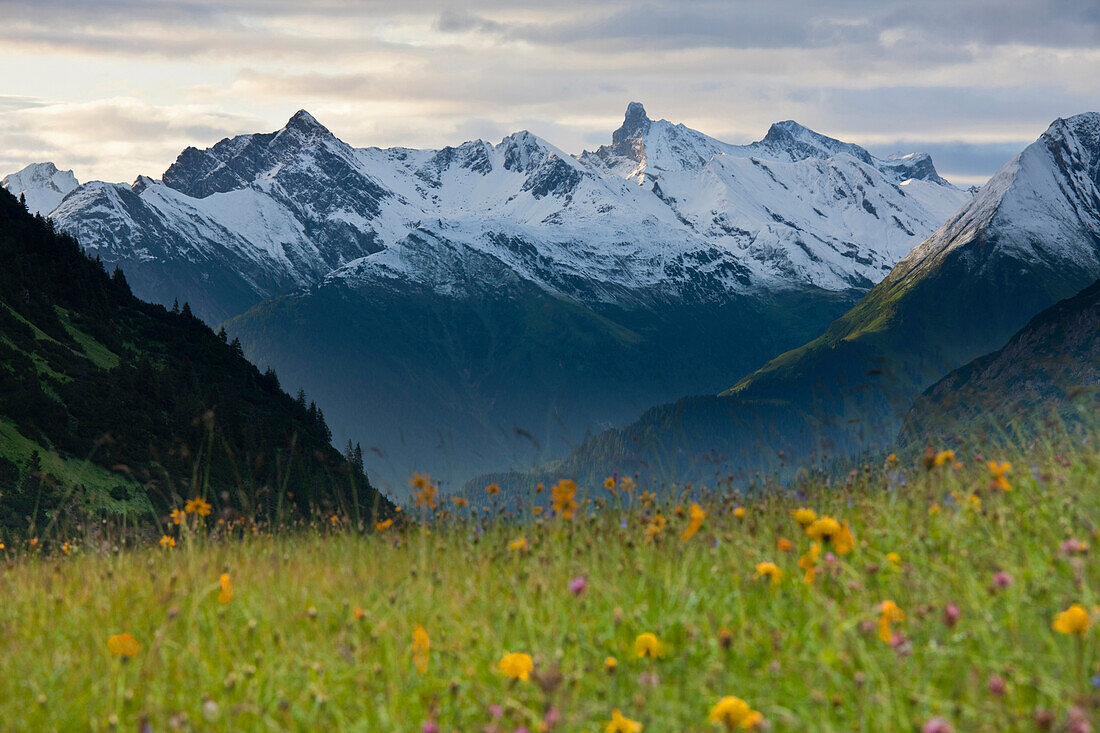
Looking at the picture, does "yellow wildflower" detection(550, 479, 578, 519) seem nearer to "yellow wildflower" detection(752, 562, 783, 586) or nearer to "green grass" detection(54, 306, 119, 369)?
"yellow wildflower" detection(752, 562, 783, 586)

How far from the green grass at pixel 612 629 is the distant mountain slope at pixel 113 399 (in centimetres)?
3076

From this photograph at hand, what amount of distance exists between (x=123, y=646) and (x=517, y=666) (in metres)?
2.91

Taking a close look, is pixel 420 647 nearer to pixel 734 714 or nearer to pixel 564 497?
pixel 734 714

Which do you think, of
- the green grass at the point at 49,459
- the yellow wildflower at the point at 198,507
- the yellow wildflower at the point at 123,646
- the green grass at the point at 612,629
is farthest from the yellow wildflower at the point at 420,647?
the green grass at the point at 49,459

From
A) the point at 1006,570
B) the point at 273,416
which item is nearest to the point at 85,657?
the point at 1006,570

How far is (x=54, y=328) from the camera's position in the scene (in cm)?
8212

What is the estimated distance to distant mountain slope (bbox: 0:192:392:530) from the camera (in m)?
56.2

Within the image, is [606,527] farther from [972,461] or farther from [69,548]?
[69,548]

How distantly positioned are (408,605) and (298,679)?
1374mm

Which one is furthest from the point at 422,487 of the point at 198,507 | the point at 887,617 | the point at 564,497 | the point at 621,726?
the point at 887,617

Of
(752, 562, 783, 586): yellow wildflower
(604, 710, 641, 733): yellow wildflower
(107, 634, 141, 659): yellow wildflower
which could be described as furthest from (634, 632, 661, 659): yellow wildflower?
(107, 634, 141, 659): yellow wildflower

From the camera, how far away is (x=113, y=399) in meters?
73.5

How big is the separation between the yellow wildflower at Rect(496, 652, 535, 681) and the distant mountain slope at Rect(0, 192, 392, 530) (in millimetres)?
33441

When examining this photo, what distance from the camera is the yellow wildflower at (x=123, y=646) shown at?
6.69 m
